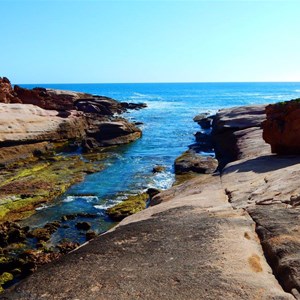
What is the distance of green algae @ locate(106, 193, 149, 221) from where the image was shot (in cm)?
2511

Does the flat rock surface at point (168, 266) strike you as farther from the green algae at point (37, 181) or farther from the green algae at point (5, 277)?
the green algae at point (37, 181)

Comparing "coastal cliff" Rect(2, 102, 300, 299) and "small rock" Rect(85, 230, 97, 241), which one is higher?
"coastal cliff" Rect(2, 102, 300, 299)

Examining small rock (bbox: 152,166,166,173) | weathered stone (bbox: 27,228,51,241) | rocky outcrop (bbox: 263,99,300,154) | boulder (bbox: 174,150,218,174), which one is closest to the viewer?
weathered stone (bbox: 27,228,51,241)

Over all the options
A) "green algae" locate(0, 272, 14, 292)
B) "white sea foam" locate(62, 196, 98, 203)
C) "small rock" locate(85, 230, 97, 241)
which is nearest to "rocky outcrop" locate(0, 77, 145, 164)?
"white sea foam" locate(62, 196, 98, 203)

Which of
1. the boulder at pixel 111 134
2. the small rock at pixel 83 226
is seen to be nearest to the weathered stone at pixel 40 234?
the small rock at pixel 83 226

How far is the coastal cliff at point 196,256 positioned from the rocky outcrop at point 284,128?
8084 mm

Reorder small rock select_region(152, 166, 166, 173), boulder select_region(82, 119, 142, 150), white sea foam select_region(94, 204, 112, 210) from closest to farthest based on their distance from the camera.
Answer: white sea foam select_region(94, 204, 112, 210)
small rock select_region(152, 166, 166, 173)
boulder select_region(82, 119, 142, 150)

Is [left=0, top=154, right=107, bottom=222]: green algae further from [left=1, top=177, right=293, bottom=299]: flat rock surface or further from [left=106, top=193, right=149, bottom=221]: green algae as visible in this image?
[left=1, top=177, right=293, bottom=299]: flat rock surface

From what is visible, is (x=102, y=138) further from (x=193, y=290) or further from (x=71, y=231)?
(x=193, y=290)

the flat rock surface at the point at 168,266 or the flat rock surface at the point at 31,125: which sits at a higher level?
the flat rock surface at the point at 168,266

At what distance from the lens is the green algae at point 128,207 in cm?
2511

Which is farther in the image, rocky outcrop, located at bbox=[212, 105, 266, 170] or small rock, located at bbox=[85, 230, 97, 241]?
rocky outcrop, located at bbox=[212, 105, 266, 170]

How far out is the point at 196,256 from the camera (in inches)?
436

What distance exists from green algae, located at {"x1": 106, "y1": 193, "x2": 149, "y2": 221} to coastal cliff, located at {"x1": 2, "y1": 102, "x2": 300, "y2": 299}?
7893 millimetres
